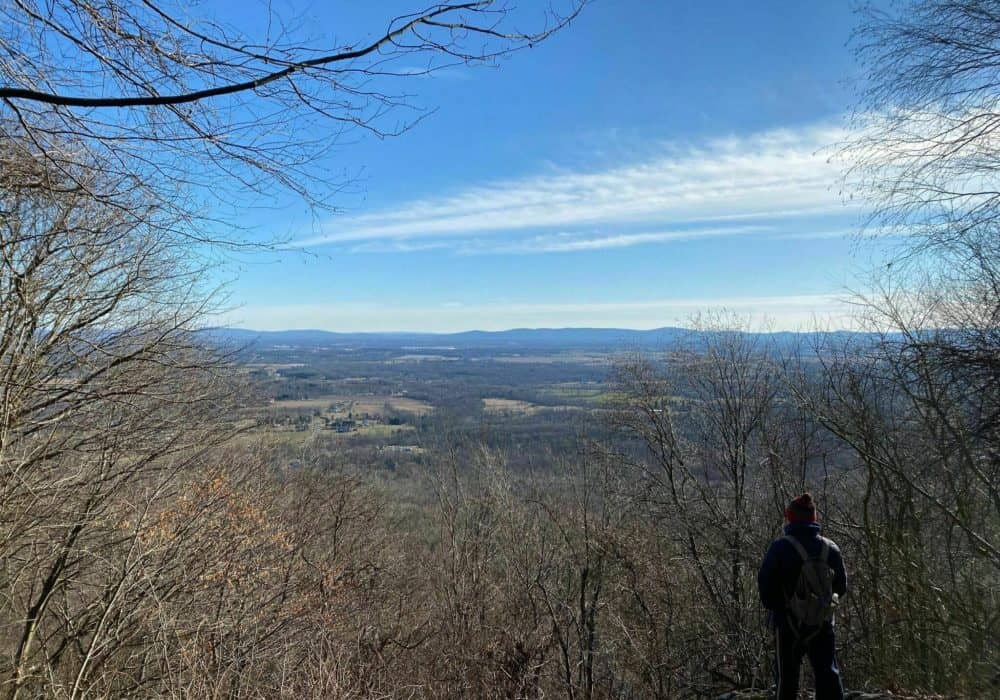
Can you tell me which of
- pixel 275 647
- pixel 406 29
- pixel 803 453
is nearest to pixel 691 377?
pixel 803 453

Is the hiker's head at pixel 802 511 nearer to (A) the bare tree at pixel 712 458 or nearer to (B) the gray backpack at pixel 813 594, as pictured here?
(B) the gray backpack at pixel 813 594

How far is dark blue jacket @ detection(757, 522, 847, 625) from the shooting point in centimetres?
455

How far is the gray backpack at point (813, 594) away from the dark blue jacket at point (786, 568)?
0.04 m

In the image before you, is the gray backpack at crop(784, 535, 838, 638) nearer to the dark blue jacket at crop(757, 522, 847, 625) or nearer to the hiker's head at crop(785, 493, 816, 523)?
the dark blue jacket at crop(757, 522, 847, 625)

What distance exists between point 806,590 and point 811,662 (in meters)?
0.69

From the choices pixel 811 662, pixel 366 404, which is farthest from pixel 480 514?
pixel 366 404

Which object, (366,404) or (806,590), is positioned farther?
(366,404)

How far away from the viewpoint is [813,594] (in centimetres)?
453

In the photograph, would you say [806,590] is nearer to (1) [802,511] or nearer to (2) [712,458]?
(1) [802,511]

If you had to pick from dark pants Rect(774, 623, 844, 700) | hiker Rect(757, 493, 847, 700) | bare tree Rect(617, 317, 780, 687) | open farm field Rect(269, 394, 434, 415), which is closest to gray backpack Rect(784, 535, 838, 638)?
hiker Rect(757, 493, 847, 700)

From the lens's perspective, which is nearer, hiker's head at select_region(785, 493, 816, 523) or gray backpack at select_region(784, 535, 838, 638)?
gray backpack at select_region(784, 535, 838, 638)

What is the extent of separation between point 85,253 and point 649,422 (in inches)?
468

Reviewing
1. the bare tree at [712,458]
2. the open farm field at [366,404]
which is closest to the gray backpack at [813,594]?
the bare tree at [712,458]

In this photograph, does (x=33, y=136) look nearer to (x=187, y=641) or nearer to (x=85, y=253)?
(x=85, y=253)
